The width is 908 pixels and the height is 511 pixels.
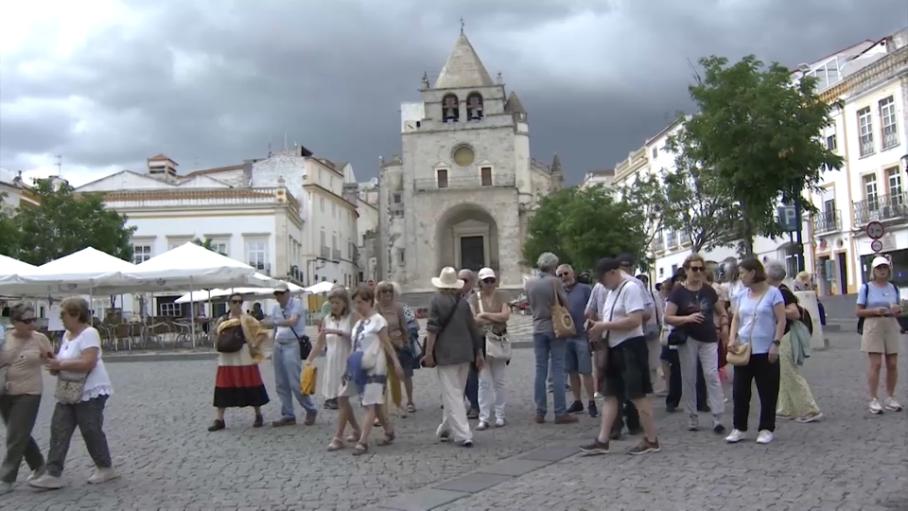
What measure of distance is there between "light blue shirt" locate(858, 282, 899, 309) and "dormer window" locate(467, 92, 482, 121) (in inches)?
2125

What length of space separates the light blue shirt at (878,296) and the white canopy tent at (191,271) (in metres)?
13.8

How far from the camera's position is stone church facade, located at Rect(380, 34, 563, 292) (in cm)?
5875

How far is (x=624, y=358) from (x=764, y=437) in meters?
1.34

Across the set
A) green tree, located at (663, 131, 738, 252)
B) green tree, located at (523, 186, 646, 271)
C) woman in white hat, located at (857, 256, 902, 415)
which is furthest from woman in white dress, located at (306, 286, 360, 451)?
green tree, located at (523, 186, 646, 271)

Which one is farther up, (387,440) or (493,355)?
(493,355)

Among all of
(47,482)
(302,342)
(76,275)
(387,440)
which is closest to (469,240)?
(76,275)

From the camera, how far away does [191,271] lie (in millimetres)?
20219

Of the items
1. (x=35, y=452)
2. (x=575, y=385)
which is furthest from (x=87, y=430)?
(x=575, y=385)

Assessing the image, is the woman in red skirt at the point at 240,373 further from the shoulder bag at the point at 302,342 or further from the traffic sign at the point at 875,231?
the traffic sign at the point at 875,231

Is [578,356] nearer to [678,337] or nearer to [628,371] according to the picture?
[678,337]

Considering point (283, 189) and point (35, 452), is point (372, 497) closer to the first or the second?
point (35, 452)

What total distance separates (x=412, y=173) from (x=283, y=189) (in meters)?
12.6

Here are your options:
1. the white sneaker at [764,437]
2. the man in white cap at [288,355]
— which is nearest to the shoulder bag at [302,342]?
the man in white cap at [288,355]

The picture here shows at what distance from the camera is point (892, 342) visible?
27.6 ft
